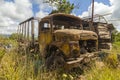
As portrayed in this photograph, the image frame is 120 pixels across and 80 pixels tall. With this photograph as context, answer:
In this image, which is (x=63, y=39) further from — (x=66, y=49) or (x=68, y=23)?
(x=68, y=23)

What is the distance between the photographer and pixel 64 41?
23.4 ft

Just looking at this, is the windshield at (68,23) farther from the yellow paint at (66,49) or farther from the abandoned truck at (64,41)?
the yellow paint at (66,49)

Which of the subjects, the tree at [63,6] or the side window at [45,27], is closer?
the side window at [45,27]

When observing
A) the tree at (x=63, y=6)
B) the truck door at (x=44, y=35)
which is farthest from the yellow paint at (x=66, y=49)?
the tree at (x=63, y=6)

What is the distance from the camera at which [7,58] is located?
561cm

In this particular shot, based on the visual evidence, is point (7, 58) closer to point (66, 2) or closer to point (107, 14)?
point (107, 14)

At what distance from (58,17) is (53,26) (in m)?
0.43

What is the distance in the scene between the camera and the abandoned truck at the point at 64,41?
697 cm

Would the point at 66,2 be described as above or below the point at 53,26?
above

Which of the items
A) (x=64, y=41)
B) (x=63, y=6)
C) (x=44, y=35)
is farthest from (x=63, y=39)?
(x=63, y=6)

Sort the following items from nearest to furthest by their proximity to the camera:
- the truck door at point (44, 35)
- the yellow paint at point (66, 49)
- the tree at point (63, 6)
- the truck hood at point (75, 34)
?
the yellow paint at point (66, 49)
the truck hood at point (75, 34)
the truck door at point (44, 35)
the tree at point (63, 6)

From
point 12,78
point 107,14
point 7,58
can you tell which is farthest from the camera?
point 107,14

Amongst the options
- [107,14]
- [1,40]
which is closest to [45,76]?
[1,40]

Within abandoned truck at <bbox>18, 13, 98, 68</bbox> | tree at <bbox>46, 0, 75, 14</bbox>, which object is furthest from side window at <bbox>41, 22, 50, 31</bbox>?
tree at <bbox>46, 0, 75, 14</bbox>
